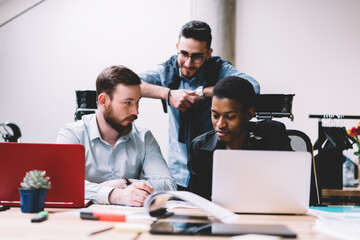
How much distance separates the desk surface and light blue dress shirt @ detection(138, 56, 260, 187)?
3.51 feet

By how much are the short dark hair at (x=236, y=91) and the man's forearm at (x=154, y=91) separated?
1.47ft

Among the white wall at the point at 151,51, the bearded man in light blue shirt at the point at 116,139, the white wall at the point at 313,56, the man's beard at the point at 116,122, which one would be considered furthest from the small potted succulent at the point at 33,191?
the white wall at the point at 313,56

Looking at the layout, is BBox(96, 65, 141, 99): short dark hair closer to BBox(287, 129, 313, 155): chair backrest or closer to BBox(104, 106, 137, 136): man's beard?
BBox(104, 106, 137, 136): man's beard

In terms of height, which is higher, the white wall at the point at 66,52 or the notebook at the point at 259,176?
the white wall at the point at 66,52

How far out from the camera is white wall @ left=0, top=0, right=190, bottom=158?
4.20 meters

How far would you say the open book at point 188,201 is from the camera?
1206 mm

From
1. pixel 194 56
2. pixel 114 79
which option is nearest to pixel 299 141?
pixel 194 56

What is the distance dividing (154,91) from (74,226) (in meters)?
1.36

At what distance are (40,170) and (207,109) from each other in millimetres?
1231

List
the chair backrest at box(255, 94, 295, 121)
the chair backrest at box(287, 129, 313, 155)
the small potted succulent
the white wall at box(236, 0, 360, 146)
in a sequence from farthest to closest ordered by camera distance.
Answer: the white wall at box(236, 0, 360, 146), the chair backrest at box(255, 94, 295, 121), the chair backrest at box(287, 129, 313, 155), the small potted succulent

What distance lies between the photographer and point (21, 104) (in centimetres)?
425

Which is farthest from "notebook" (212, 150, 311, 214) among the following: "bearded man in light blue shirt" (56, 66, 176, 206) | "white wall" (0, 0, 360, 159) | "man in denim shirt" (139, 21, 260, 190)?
"white wall" (0, 0, 360, 159)

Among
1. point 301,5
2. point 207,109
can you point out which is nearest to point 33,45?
point 207,109

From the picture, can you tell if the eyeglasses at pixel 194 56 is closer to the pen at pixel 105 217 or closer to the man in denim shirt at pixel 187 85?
the man in denim shirt at pixel 187 85
